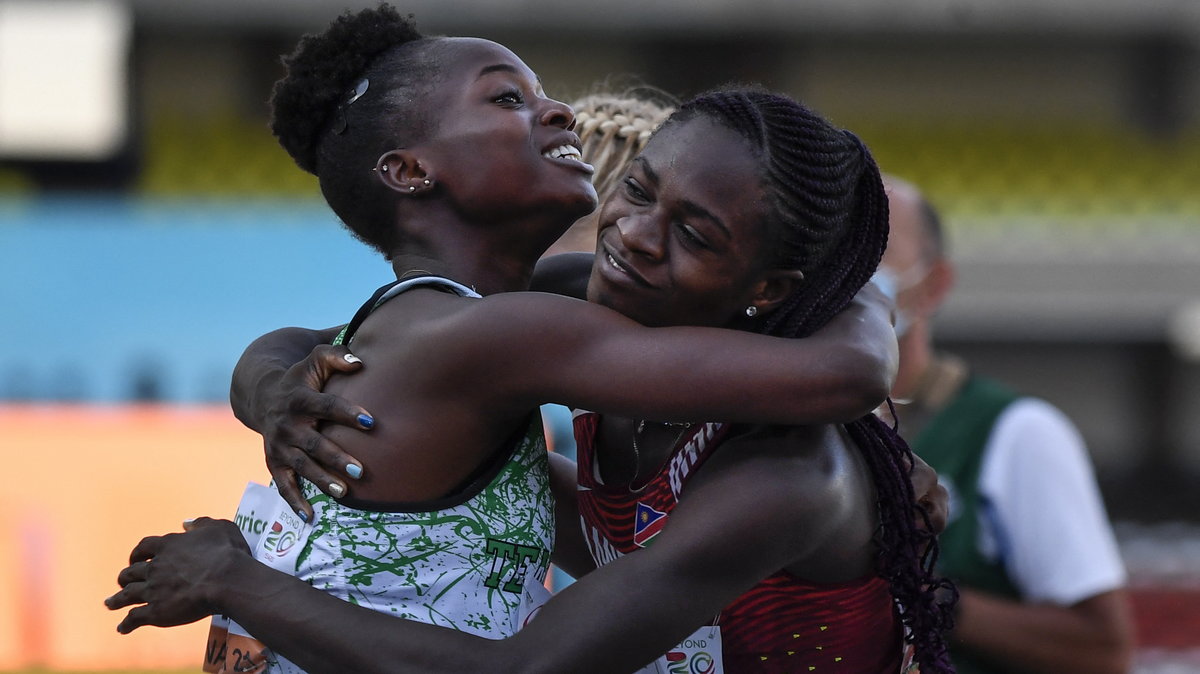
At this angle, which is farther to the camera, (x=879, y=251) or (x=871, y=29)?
(x=871, y=29)

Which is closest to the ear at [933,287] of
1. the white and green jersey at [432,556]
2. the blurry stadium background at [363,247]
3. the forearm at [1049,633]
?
the forearm at [1049,633]

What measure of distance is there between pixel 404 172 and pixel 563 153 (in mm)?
276

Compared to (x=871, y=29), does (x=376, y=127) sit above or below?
above

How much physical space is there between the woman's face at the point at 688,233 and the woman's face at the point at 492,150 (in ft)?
0.94

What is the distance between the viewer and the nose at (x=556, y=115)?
2.39m

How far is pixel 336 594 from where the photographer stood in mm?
→ 2016

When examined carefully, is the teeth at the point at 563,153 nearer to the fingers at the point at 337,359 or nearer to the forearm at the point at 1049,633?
the fingers at the point at 337,359

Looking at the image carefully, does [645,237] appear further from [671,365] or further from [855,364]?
[855,364]

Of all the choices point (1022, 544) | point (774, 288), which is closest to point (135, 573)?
point (774, 288)

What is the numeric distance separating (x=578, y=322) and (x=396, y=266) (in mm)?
485

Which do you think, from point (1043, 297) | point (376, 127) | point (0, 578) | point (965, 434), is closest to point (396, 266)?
A: point (376, 127)

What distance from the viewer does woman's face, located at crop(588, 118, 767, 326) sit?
1967 mm

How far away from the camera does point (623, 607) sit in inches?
73.2

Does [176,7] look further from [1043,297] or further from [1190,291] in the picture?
[1190,291]
